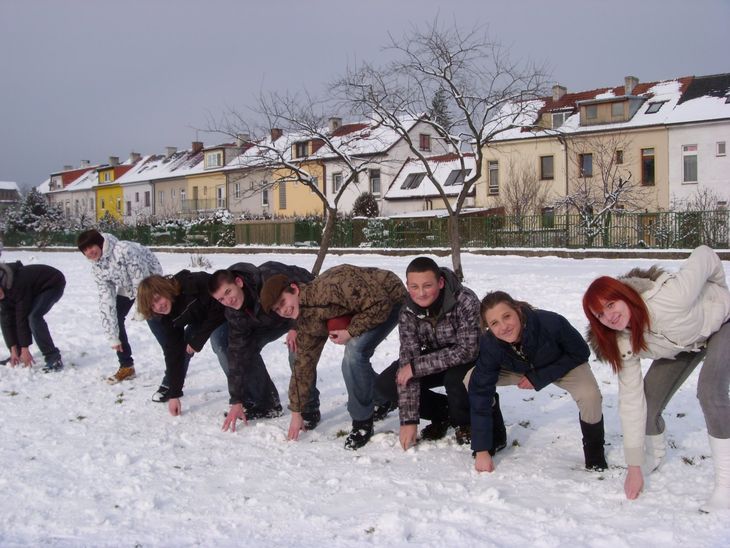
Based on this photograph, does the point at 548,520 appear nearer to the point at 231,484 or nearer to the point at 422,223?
the point at 231,484

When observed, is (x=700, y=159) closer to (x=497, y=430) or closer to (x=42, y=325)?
(x=42, y=325)

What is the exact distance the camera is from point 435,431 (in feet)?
17.5

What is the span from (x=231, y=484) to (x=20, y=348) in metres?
4.50

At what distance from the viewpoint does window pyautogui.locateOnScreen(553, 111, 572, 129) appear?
126ft

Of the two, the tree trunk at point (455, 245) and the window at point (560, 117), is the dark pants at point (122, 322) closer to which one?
the tree trunk at point (455, 245)

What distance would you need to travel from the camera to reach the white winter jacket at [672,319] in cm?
386

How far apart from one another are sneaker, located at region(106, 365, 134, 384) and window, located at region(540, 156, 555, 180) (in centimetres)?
3257

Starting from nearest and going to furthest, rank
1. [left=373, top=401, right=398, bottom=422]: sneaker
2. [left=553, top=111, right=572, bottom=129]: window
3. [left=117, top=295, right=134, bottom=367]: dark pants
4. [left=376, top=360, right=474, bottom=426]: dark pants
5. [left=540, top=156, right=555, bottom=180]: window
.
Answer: [left=376, top=360, right=474, bottom=426]: dark pants, [left=373, top=401, right=398, bottom=422]: sneaker, [left=117, top=295, right=134, bottom=367]: dark pants, [left=540, top=156, right=555, bottom=180]: window, [left=553, top=111, right=572, bottom=129]: window

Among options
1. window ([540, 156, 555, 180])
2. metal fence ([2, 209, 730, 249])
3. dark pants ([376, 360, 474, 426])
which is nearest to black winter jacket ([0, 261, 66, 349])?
dark pants ([376, 360, 474, 426])

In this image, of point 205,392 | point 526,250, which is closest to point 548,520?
point 205,392

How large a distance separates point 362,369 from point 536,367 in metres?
1.29

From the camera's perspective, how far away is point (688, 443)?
16.6ft

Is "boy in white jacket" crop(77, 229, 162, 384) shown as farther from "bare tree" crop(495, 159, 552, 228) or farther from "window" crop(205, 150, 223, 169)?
"window" crop(205, 150, 223, 169)

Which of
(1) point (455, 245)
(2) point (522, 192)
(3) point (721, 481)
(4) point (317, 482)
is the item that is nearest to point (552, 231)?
(2) point (522, 192)
